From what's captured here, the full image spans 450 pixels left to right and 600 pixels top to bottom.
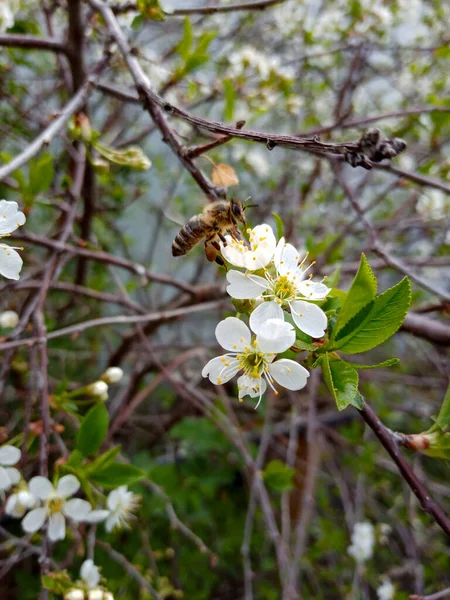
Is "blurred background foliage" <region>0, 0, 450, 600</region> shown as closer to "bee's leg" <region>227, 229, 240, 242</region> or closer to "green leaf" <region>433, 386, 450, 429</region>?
"green leaf" <region>433, 386, 450, 429</region>

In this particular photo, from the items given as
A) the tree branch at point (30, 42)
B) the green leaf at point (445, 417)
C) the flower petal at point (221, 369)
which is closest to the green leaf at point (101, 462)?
the flower petal at point (221, 369)

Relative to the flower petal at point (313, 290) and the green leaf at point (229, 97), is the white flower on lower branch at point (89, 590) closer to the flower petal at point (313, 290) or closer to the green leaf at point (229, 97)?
the flower petal at point (313, 290)

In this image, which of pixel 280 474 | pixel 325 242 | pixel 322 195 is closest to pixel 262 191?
pixel 322 195

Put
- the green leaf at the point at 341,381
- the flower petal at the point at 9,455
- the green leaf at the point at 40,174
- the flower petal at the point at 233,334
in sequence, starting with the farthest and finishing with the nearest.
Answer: the green leaf at the point at 40,174 → the flower petal at the point at 9,455 → the flower petal at the point at 233,334 → the green leaf at the point at 341,381

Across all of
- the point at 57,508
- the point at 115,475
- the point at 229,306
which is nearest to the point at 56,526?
the point at 57,508

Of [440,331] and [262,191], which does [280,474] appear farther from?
[262,191]

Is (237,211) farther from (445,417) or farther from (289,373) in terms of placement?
(445,417)
